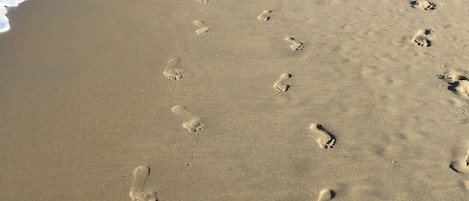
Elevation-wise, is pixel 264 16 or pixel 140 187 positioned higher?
pixel 140 187

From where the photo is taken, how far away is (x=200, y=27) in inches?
259

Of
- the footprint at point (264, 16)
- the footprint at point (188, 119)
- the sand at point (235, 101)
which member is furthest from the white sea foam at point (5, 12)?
the footprint at point (264, 16)

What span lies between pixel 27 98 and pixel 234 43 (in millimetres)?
2576

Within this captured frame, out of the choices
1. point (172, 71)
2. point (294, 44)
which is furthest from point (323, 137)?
point (172, 71)

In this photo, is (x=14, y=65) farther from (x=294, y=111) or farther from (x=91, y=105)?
(x=294, y=111)

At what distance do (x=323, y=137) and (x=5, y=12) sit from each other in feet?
16.8

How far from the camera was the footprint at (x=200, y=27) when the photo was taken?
6423 millimetres

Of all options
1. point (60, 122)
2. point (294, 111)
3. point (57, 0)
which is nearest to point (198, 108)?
point (294, 111)

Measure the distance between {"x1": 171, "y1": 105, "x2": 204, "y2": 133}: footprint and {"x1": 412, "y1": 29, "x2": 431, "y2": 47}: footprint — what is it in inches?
123

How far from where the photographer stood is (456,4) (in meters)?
6.99

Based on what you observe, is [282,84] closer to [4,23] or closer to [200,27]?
[200,27]

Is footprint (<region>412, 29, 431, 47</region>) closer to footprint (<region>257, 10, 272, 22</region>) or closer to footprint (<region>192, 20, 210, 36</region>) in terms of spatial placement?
footprint (<region>257, 10, 272, 22</region>)

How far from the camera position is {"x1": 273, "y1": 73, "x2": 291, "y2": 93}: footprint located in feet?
17.0

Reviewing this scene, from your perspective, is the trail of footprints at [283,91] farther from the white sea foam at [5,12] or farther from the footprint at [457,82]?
the white sea foam at [5,12]
